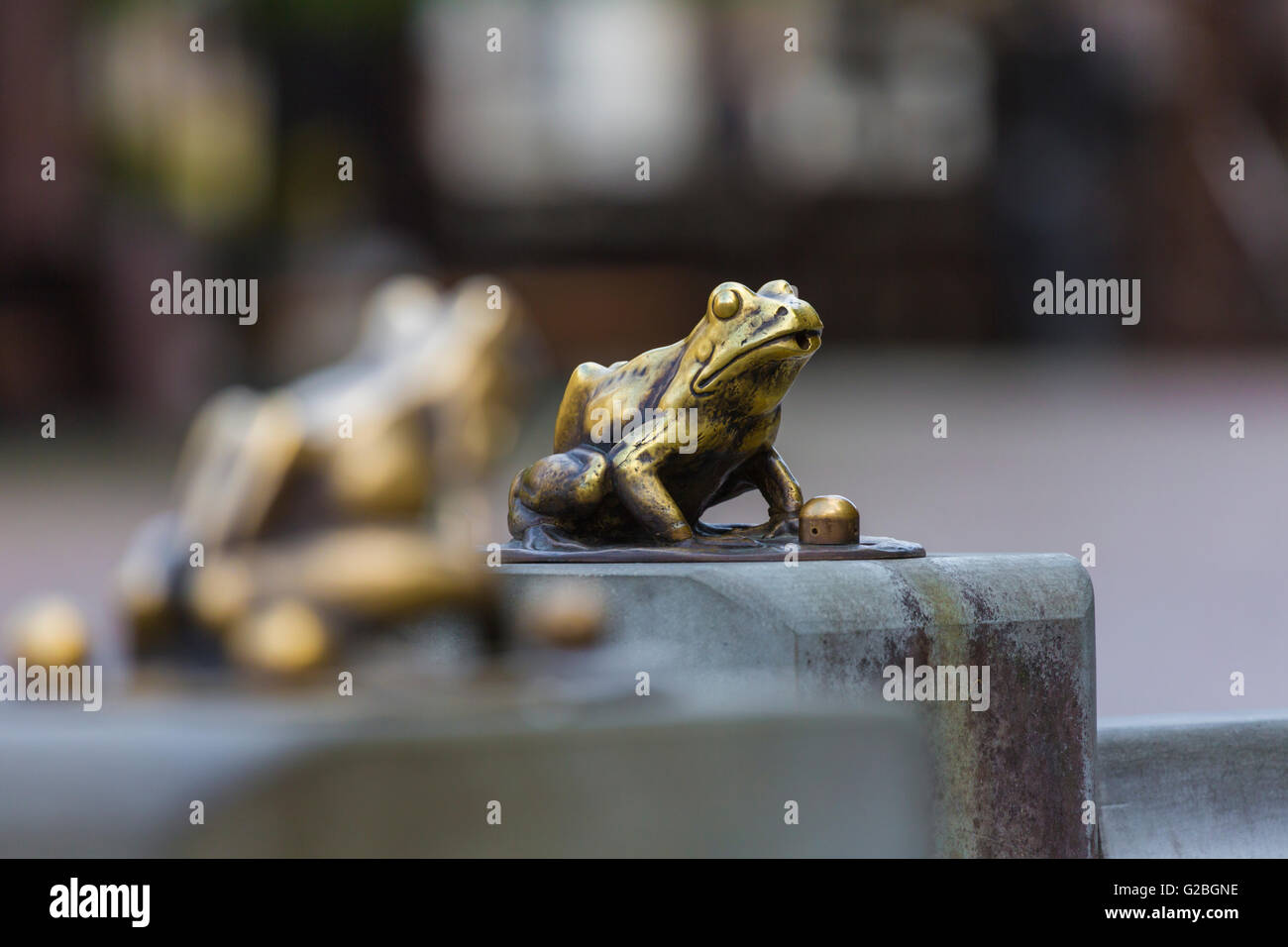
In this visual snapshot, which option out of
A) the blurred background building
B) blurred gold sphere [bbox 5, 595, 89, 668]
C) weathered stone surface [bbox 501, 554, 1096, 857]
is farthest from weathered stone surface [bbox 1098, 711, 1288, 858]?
the blurred background building

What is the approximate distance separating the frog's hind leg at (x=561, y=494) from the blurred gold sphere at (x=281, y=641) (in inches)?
65.0

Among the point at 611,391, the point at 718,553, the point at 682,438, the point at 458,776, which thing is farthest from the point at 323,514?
the point at 611,391

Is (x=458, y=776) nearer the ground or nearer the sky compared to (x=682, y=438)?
nearer the ground

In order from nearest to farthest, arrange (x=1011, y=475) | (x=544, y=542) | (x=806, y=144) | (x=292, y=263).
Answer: (x=544, y=542)
(x=1011, y=475)
(x=292, y=263)
(x=806, y=144)

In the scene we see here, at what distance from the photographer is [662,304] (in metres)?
13.0

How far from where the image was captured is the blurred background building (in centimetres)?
1208

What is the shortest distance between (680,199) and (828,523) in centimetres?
996

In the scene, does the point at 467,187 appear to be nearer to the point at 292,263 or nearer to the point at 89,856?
the point at 292,263

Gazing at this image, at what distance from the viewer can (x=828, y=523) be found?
10.8 ft

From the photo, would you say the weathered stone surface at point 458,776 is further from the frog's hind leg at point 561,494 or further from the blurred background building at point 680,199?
the blurred background building at point 680,199

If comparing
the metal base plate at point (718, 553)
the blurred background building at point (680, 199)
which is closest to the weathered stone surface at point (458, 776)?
the metal base plate at point (718, 553)

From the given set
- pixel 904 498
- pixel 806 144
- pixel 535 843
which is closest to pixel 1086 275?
pixel 806 144

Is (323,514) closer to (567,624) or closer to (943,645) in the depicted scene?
(567,624)

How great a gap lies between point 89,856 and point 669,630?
1.42 m
